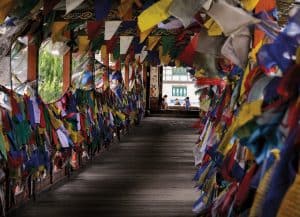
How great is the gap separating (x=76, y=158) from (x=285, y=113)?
643 centimetres

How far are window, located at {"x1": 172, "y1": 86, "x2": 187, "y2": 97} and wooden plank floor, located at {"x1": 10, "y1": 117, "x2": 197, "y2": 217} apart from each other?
20892 mm

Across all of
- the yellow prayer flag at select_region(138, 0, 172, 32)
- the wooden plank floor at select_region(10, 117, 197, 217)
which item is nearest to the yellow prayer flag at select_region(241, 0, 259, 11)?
the yellow prayer flag at select_region(138, 0, 172, 32)

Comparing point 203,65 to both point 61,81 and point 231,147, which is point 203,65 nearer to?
point 231,147

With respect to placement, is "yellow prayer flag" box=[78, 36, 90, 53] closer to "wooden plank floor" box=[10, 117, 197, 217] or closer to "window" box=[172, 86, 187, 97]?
"wooden plank floor" box=[10, 117, 197, 217]

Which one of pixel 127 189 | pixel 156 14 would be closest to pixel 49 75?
pixel 127 189

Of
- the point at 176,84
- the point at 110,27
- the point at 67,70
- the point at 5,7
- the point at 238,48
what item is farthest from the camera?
the point at 176,84

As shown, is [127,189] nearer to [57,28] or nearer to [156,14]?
[57,28]

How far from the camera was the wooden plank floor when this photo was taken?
17.8 feet

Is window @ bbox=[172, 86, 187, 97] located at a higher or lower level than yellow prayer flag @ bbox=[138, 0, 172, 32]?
higher

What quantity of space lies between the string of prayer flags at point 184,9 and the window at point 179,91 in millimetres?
29456

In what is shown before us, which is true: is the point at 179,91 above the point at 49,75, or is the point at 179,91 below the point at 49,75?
above

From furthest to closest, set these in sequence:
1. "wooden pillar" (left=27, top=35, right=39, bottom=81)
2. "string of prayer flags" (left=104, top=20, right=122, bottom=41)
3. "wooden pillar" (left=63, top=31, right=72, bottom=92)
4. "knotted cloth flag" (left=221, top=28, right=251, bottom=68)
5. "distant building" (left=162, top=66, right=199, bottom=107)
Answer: "distant building" (left=162, top=66, right=199, bottom=107), "wooden pillar" (left=63, top=31, right=72, bottom=92), "wooden pillar" (left=27, top=35, right=39, bottom=81), "string of prayer flags" (left=104, top=20, right=122, bottom=41), "knotted cloth flag" (left=221, top=28, right=251, bottom=68)

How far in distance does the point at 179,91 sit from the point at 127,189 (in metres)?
25.9

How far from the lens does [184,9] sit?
112 inches
